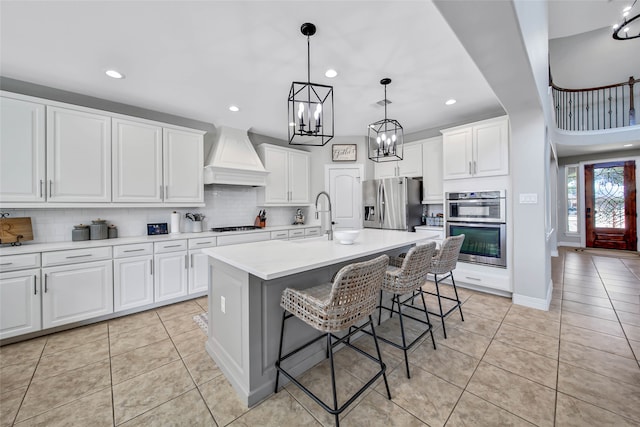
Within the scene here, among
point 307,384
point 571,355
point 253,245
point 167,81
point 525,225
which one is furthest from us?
point 525,225

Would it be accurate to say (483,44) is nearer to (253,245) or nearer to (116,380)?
(253,245)

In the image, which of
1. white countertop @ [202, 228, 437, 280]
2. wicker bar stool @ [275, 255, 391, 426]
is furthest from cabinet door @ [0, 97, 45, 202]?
wicker bar stool @ [275, 255, 391, 426]

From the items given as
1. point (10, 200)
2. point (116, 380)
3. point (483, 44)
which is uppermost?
point (483, 44)

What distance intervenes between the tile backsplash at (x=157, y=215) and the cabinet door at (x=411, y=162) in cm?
196

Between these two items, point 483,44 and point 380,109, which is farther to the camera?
point 380,109

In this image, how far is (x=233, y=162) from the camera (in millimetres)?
3938

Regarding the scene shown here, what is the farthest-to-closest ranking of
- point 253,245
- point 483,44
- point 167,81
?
1. point 167,81
2. point 253,245
3. point 483,44

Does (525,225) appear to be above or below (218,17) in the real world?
below

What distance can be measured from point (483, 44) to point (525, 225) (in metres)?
2.44

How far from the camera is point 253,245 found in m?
2.24

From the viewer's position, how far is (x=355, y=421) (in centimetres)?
146

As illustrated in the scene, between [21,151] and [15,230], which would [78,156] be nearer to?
[21,151]

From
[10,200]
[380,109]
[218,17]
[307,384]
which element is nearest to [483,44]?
[218,17]

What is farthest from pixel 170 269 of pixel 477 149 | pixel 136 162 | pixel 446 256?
pixel 477 149
